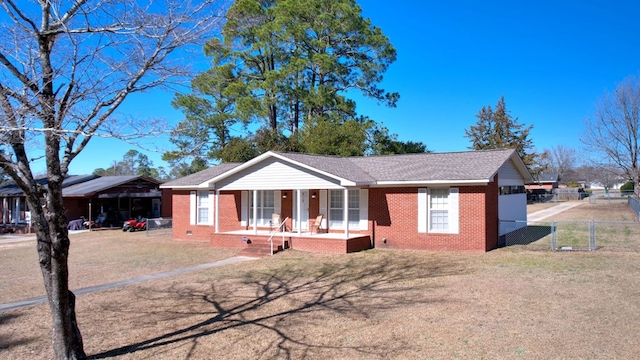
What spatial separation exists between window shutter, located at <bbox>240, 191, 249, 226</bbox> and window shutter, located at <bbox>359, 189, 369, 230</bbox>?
6022 mm

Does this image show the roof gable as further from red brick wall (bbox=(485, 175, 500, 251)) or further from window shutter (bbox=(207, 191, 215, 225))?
red brick wall (bbox=(485, 175, 500, 251))

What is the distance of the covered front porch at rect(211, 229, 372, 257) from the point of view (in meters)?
16.8

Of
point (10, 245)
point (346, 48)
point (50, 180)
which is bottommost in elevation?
point (10, 245)

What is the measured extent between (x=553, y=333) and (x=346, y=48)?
31.4m

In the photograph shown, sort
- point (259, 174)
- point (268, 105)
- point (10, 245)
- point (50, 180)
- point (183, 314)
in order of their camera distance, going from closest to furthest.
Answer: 1. point (50, 180)
2. point (183, 314)
3. point (259, 174)
4. point (10, 245)
5. point (268, 105)

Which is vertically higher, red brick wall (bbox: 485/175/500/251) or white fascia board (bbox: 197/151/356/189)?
white fascia board (bbox: 197/151/356/189)

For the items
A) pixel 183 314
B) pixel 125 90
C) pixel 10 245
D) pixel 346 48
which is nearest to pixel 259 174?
pixel 183 314

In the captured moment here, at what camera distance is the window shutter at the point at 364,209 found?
18312mm

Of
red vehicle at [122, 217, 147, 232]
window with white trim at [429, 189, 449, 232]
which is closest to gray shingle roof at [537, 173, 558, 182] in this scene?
window with white trim at [429, 189, 449, 232]

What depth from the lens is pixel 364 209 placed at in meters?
18.4

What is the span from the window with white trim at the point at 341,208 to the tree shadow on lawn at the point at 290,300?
450 centimetres

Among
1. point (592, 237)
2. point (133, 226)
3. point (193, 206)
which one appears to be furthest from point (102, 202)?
point (592, 237)

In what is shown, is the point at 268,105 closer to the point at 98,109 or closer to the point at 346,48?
the point at 346,48

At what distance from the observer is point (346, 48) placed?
35.6 m
